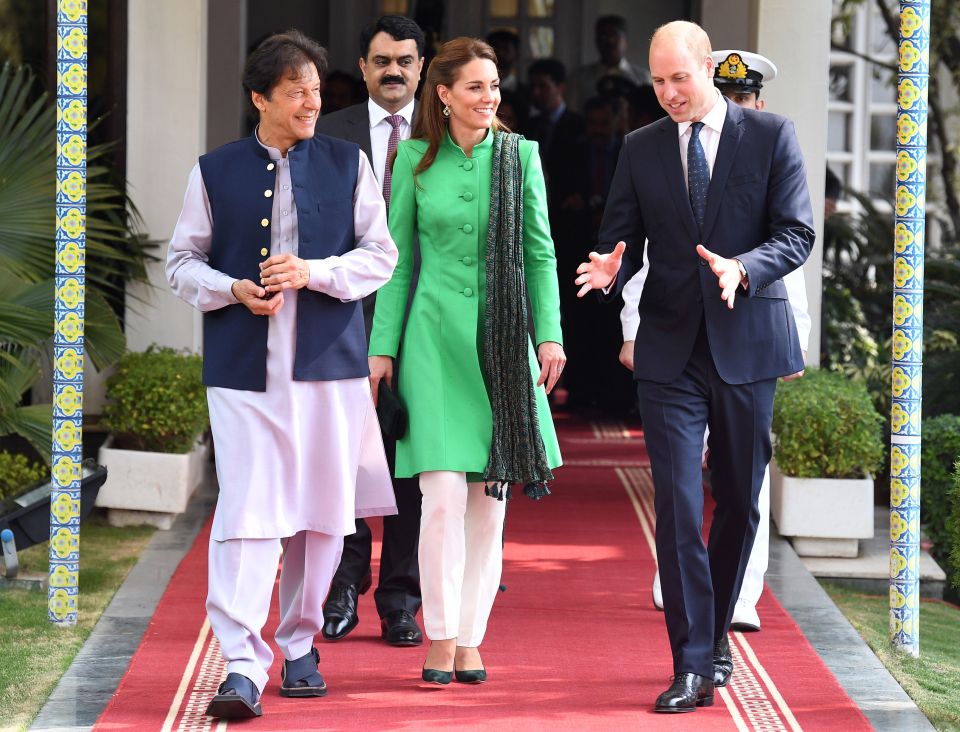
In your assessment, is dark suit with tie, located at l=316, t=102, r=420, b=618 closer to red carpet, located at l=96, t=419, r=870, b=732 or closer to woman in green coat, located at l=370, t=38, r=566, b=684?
red carpet, located at l=96, t=419, r=870, b=732

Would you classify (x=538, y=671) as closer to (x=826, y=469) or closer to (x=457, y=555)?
(x=457, y=555)

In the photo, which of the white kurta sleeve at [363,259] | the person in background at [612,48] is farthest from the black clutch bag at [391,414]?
the person in background at [612,48]

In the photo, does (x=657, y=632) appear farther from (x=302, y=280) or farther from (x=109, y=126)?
(x=109, y=126)

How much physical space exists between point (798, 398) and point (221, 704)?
3.70 m

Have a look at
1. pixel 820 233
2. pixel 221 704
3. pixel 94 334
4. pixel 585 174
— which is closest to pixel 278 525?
pixel 221 704

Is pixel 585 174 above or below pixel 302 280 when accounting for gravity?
above

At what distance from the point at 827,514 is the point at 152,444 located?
10.3ft

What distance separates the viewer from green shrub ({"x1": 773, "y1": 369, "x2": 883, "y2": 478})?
295 inches

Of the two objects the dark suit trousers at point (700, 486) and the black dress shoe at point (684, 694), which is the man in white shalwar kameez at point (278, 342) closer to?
the dark suit trousers at point (700, 486)

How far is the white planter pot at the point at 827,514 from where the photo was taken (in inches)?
294

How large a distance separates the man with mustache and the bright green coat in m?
0.66

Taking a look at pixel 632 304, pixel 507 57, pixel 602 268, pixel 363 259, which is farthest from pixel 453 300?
pixel 507 57

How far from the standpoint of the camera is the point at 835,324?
37.7 ft

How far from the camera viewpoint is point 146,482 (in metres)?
7.84
